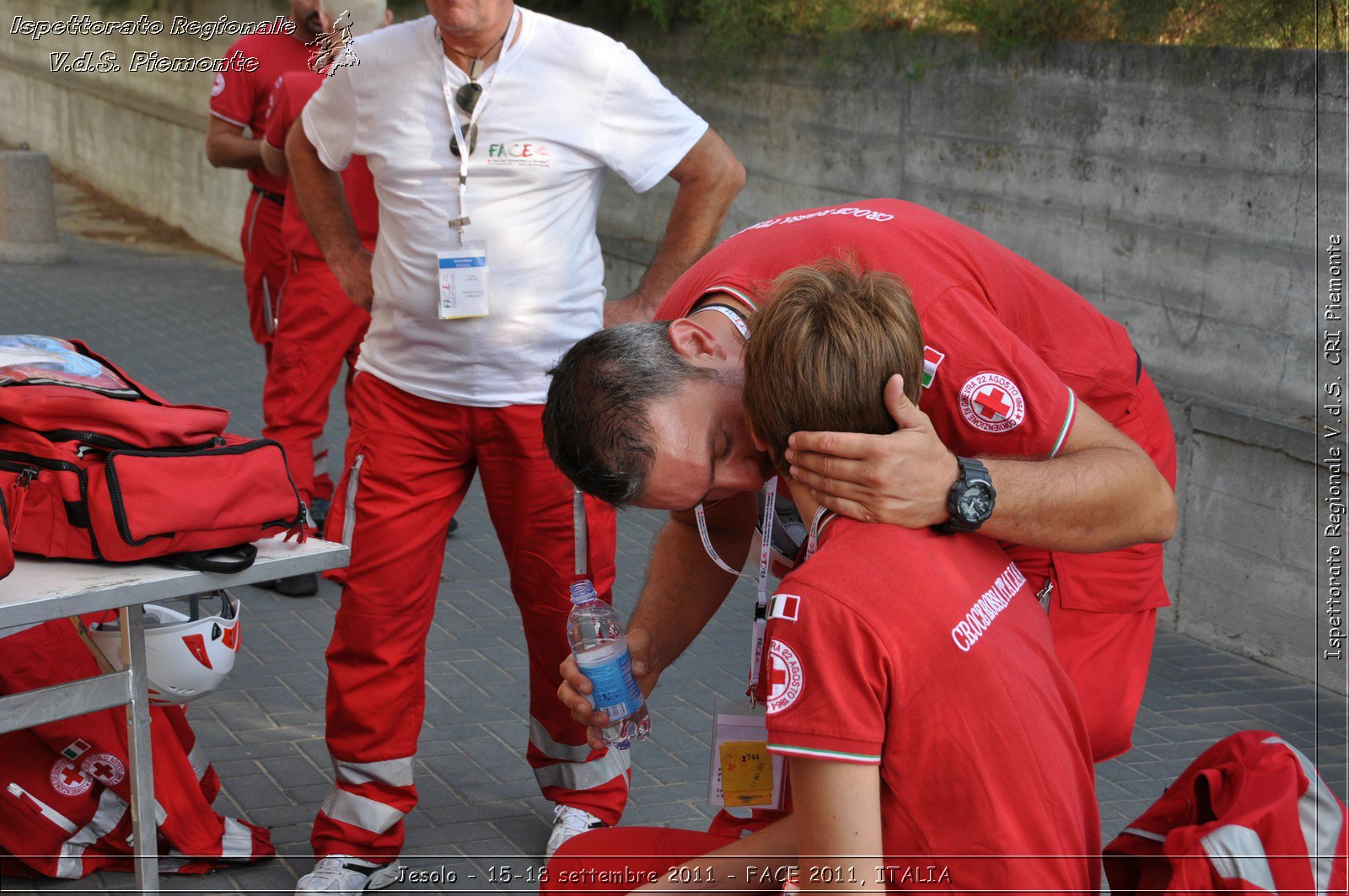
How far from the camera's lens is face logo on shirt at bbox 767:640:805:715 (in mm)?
1691

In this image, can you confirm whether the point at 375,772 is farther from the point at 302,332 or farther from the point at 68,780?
the point at 302,332

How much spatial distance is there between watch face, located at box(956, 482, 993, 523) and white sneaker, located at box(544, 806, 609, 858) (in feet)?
6.69

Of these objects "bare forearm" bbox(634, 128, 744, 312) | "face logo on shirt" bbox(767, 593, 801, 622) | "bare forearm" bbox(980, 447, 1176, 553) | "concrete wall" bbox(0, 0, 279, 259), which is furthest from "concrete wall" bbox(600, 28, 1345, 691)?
"concrete wall" bbox(0, 0, 279, 259)

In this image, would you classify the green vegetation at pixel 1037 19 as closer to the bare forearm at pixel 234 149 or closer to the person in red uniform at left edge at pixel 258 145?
the person in red uniform at left edge at pixel 258 145

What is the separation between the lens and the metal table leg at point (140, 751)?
9.80 feet

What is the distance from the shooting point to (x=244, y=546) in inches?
115

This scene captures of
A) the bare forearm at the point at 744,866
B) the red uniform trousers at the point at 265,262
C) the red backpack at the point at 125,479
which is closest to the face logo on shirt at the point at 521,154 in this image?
the red backpack at the point at 125,479

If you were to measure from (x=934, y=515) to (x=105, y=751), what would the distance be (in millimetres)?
2471

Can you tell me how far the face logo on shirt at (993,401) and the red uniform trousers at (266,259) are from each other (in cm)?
471

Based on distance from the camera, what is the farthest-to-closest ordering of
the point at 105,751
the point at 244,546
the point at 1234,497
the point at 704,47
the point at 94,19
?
the point at 94,19
the point at 704,47
the point at 1234,497
the point at 105,751
the point at 244,546

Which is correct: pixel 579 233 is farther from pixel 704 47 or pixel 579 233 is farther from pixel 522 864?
pixel 704 47

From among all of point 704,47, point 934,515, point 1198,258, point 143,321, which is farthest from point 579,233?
point 143,321

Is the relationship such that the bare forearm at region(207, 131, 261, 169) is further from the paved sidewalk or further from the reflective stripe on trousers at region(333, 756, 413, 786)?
the reflective stripe on trousers at region(333, 756, 413, 786)

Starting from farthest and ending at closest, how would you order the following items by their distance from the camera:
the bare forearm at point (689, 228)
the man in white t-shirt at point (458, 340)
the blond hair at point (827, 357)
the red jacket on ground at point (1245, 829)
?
the bare forearm at point (689, 228)
the man in white t-shirt at point (458, 340)
the blond hair at point (827, 357)
the red jacket on ground at point (1245, 829)
